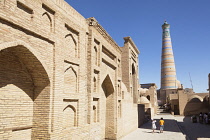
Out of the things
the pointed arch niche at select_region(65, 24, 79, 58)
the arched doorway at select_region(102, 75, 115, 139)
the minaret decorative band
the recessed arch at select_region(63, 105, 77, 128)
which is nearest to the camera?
the recessed arch at select_region(63, 105, 77, 128)

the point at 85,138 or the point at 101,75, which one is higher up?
the point at 101,75

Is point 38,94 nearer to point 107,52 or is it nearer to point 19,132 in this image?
point 19,132

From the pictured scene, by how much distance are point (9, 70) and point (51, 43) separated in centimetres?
141

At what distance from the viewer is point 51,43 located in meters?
5.68

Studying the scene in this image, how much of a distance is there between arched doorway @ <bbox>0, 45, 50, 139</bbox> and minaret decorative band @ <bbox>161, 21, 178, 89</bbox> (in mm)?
40586

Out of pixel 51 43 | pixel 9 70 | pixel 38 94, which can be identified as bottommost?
pixel 38 94

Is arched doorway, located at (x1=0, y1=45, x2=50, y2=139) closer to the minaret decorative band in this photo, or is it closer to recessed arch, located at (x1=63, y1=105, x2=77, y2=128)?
A: recessed arch, located at (x1=63, y1=105, x2=77, y2=128)

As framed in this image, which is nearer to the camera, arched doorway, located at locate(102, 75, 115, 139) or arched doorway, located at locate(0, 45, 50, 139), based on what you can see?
arched doorway, located at locate(0, 45, 50, 139)

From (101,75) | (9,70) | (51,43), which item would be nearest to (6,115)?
(9,70)

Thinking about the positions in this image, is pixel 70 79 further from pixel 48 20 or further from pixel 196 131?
pixel 196 131

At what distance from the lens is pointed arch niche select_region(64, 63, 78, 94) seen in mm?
6371

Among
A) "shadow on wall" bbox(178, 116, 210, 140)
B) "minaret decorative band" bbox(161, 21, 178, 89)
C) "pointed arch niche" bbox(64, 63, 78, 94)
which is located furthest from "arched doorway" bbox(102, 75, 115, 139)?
"minaret decorative band" bbox(161, 21, 178, 89)

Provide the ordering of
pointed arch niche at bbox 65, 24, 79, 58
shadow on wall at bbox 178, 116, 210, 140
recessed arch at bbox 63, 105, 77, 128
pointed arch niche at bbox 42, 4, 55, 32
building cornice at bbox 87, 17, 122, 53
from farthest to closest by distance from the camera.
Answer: shadow on wall at bbox 178, 116, 210, 140 → building cornice at bbox 87, 17, 122, 53 → pointed arch niche at bbox 65, 24, 79, 58 → recessed arch at bbox 63, 105, 77, 128 → pointed arch niche at bbox 42, 4, 55, 32

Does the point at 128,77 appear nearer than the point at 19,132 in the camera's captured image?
No
